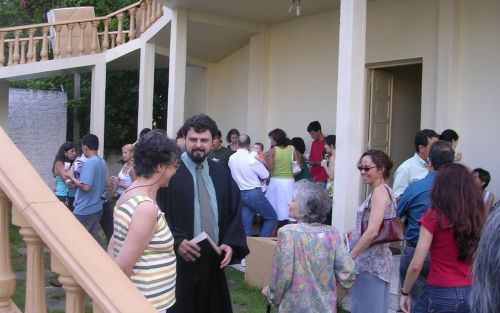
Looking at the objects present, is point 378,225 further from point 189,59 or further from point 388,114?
point 189,59

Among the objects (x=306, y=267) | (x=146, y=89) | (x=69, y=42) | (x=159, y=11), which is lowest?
(x=306, y=267)

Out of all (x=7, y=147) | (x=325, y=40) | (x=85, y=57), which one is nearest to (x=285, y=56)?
(x=325, y=40)

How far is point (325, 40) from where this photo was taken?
9.27m

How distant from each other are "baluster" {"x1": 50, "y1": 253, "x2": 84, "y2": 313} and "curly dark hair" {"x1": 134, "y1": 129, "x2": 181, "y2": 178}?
0.85 metres

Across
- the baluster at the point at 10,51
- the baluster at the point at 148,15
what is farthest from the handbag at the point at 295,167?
the baluster at the point at 10,51

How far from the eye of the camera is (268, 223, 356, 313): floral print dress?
10.7ft

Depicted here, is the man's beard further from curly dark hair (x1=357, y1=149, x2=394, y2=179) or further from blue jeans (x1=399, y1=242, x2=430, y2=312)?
blue jeans (x1=399, y1=242, x2=430, y2=312)

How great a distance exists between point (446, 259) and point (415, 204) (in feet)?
2.63

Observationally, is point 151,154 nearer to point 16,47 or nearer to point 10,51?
point 16,47

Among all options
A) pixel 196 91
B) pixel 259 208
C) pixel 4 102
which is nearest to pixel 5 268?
pixel 259 208

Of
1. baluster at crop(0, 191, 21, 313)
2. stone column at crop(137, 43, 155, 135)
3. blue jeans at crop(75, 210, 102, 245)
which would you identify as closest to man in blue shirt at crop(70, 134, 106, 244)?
blue jeans at crop(75, 210, 102, 245)

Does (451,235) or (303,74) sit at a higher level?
(303,74)

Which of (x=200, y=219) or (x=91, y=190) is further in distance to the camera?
(x=91, y=190)

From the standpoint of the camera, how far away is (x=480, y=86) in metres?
7.00
